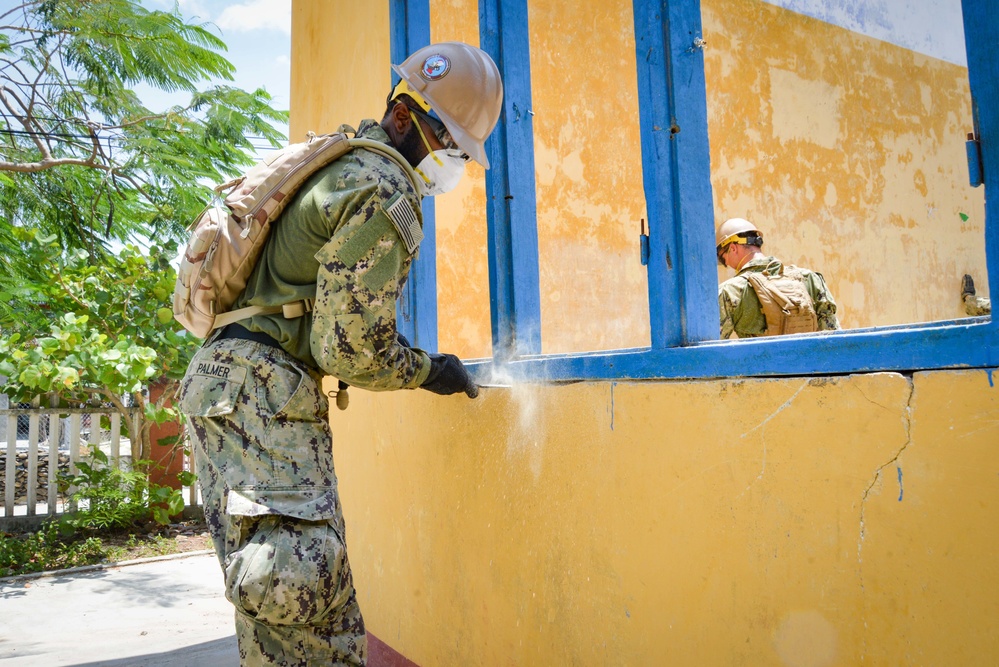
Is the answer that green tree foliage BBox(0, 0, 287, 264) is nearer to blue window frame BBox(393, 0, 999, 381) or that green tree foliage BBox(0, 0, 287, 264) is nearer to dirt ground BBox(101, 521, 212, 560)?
dirt ground BBox(101, 521, 212, 560)

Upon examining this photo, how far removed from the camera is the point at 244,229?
2.07m

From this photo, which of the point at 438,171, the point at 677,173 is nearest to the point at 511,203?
the point at 438,171

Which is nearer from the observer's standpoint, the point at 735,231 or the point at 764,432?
the point at 764,432

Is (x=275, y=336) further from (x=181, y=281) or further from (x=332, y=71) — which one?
(x=332, y=71)

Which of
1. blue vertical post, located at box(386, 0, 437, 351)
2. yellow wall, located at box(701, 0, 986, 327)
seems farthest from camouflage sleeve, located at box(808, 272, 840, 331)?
blue vertical post, located at box(386, 0, 437, 351)

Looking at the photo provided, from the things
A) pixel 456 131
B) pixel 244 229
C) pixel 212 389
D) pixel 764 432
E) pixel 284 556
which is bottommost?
pixel 284 556

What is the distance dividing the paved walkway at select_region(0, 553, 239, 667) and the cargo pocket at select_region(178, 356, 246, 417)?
2.12m

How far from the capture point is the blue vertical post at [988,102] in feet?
4.04

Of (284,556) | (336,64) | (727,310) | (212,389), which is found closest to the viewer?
(284,556)

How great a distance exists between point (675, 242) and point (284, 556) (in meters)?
1.20

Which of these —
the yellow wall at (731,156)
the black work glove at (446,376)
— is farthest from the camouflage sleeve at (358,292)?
the yellow wall at (731,156)

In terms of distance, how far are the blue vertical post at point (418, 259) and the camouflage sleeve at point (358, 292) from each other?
40.7 inches

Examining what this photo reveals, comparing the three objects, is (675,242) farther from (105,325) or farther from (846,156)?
(105,325)

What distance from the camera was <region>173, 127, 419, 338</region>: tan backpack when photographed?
2.05 m
